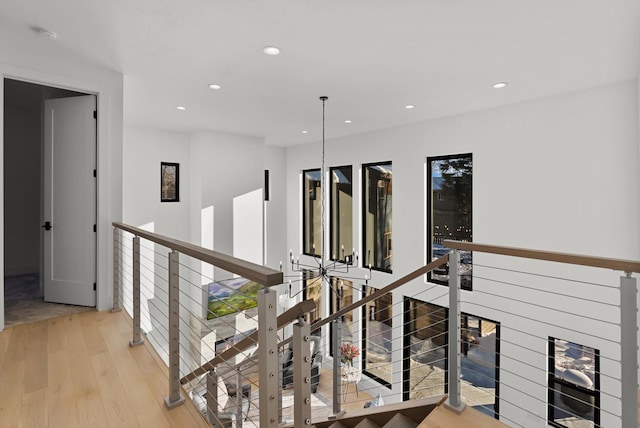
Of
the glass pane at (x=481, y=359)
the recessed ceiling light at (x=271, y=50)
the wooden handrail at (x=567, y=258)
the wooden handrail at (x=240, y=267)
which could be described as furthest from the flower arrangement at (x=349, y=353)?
the wooden handrail at (x=240, y=267)

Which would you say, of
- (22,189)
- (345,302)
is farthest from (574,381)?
(22,189)

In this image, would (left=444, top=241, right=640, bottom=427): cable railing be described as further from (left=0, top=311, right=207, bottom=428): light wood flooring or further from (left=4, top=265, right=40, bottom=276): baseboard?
(left=4, top=265, right=40, bottom=276): baseboard

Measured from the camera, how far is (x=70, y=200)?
3359mm

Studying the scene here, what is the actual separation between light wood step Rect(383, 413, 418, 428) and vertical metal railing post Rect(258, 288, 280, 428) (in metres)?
1.36

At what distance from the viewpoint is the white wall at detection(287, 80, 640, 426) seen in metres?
3.56

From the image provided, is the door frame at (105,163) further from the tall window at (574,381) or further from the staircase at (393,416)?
the tall window at (574,381)

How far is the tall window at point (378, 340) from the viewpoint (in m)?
6.21

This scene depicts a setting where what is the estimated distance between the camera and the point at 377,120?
210 inches

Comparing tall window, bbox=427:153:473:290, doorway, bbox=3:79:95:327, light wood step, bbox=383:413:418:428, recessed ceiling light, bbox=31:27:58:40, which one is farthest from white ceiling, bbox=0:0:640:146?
light wood step, bbox=383:413:418:428

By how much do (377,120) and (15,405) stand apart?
4.91 meters

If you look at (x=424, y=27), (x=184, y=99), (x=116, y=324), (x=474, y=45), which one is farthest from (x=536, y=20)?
(x=116, y=324)

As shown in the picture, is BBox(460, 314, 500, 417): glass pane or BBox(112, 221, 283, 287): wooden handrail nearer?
BBox(112, 221, 283, 287): wooden handrail

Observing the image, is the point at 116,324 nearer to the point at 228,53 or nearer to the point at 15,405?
the point at 15,405

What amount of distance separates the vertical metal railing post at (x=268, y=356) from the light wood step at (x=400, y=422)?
1.36 m
